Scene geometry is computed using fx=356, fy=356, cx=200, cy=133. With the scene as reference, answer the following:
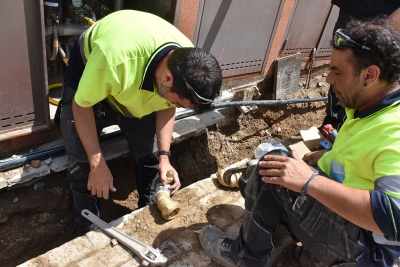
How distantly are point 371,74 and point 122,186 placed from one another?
2864mm

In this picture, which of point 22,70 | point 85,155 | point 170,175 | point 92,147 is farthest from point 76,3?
point 170,175

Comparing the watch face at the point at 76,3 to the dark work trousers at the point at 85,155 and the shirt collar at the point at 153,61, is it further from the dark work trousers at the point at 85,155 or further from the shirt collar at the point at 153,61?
the shirt collar at the point at 153,61

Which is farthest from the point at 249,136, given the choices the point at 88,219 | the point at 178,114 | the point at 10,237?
the point at 10,237

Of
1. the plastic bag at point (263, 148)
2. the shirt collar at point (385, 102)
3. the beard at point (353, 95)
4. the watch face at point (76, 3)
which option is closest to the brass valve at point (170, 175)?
the plastic bag at point (263, 148)

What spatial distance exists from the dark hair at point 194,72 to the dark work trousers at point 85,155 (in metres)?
0.90

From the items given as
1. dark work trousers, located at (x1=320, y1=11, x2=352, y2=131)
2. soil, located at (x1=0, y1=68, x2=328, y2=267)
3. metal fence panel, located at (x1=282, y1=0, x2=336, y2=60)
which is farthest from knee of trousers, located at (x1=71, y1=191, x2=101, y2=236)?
metal fence panel, located at (x1=282, y1=0, x2=336, y2=60)

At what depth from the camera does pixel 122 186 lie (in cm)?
394

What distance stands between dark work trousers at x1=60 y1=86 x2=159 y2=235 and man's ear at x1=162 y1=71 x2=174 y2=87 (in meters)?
0.79

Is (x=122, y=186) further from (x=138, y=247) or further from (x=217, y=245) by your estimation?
(x=217, y=245)

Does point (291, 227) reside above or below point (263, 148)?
above

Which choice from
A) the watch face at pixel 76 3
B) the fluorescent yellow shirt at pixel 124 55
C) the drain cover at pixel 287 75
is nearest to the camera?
the fluorescent yellow shirt at pixel 124 55

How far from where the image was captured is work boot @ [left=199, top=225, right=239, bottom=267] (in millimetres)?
2551

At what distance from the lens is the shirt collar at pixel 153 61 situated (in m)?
2.32

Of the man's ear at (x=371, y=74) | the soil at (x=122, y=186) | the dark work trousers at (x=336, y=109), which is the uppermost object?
the man's ear at (x=371, y=74)
